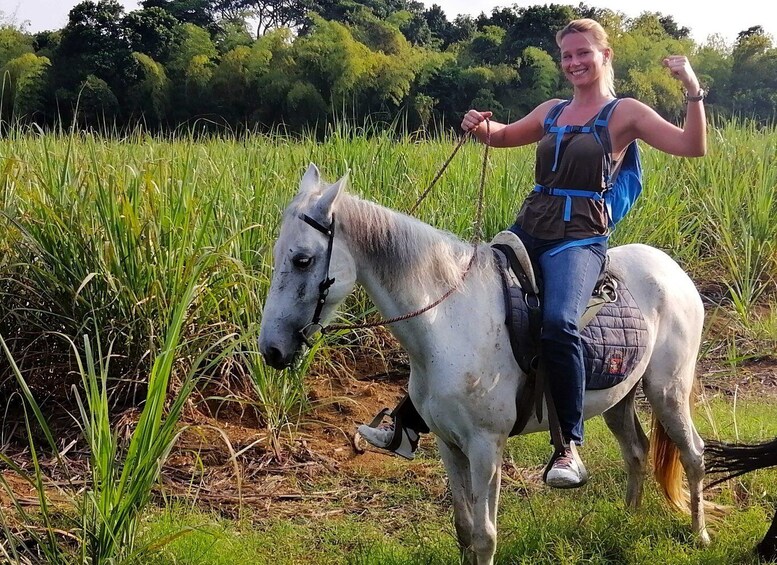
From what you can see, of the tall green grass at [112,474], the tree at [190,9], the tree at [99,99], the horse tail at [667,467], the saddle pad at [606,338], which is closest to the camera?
the tall green grass at [112,474]

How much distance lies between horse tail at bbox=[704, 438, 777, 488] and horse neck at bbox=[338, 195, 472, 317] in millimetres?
1546

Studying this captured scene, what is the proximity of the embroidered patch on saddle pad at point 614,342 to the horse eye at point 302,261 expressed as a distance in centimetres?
119

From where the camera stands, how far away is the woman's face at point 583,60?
9.15 feet

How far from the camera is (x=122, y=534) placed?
99.3 inches

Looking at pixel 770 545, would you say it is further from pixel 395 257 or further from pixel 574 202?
pixel 395 257

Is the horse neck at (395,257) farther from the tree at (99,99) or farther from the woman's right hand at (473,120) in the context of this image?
the tree at (99,99)

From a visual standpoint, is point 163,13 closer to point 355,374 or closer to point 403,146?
point 403,146

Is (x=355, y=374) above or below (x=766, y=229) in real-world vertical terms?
below

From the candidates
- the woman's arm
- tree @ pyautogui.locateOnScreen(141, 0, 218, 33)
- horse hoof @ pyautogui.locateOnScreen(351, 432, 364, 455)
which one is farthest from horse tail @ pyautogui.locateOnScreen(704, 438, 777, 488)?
tree @ pyautogui.locateOnScreen(141, 0, 218, 33)

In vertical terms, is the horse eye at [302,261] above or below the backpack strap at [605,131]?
below

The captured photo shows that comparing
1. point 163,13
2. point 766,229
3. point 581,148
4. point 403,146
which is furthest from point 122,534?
point 163,13

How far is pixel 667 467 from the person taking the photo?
3.39 m

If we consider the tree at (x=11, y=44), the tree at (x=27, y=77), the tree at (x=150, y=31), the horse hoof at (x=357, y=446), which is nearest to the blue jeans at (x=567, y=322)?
the horse hoof at (x=357, y=446)

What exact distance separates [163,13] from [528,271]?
92.5 ft
